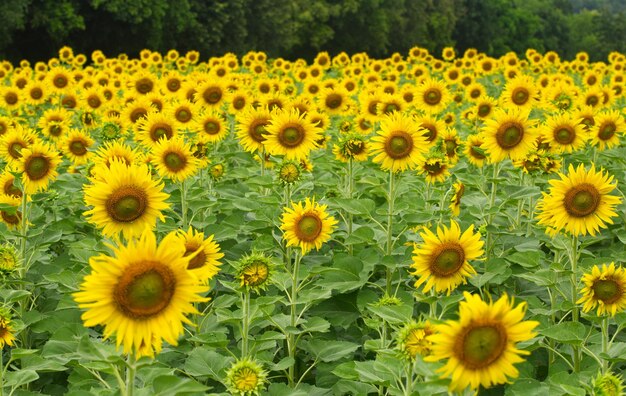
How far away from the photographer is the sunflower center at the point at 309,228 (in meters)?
3.98

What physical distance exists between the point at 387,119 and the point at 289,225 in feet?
3.68

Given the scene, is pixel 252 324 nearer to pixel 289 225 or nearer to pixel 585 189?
pixel 289 225

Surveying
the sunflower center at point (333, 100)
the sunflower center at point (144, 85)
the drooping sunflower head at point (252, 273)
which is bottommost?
the drooping sunflower head at point (252, 273)

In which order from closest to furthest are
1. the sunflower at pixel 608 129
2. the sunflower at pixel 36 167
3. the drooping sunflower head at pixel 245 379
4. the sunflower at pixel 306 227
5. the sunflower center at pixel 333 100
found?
1. the drooping sunflower head at pixel 245 379
2. the sunflower at pixel 306 227
3. the sunflower at pixel 36 167
4. the sunflower at pixel 608 129
5. the sunflower center at pixel 333 100

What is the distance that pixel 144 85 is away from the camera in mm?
8906

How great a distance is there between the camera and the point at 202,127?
21.8 feet

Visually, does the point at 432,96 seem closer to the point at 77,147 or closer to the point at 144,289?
the point at 77,147

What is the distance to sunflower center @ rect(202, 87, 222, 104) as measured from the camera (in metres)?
7.44

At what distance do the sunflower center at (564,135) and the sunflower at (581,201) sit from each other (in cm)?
176

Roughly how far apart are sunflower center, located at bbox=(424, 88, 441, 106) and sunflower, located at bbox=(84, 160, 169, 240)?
5.35 metres

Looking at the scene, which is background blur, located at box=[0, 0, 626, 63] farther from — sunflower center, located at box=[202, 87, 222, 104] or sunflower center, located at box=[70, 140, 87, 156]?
sunflower center, located at box=[70, 140, 87, 156]

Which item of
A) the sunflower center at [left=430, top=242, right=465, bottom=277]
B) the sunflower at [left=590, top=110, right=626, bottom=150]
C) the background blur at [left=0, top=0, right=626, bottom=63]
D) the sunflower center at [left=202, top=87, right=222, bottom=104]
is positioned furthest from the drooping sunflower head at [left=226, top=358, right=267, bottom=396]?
the background blur at [left=0, top=0, right=626, bottom=63]

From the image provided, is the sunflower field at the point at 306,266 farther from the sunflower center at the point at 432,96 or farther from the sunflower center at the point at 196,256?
the sunflower center at the point at 432,96

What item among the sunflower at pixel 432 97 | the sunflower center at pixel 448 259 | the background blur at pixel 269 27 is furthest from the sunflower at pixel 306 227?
the background blur at pixel 269 27
